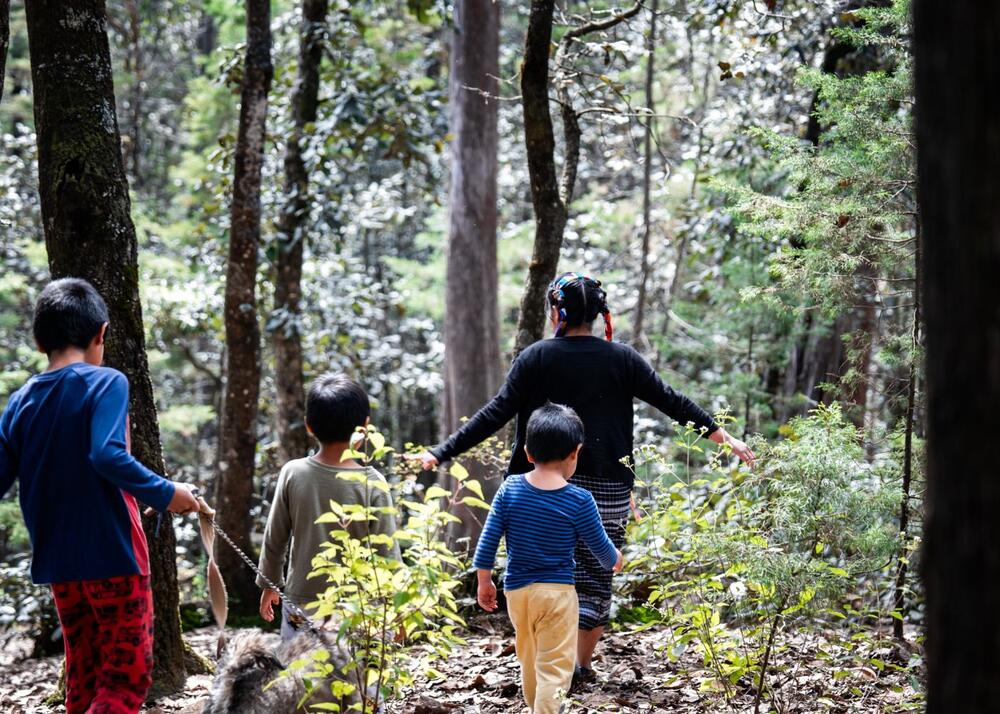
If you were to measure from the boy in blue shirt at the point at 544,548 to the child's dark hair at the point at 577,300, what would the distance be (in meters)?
0.80

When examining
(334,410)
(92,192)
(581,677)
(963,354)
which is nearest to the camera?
(963,354)

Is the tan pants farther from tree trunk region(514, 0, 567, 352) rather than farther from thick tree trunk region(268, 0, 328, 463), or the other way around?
thick tree trunk region(268, 0, 328, 463)

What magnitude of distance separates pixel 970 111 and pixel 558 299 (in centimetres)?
326

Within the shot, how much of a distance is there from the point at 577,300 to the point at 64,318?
2.42 meters

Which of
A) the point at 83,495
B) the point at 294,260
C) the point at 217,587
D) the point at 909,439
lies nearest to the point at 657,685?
the point at 909,439

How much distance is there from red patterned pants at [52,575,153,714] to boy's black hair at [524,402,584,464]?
64.9 inches

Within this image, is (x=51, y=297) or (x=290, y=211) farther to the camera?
(x=290, y=211)

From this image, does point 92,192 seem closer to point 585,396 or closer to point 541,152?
point 585,396

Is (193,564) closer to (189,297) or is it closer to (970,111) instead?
(189,297)

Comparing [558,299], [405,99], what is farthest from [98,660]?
[405,99]

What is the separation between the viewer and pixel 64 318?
3420mm

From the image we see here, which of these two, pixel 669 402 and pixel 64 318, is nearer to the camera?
pixel 64 318

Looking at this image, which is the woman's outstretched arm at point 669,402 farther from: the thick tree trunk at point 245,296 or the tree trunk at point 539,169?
the thick tree trunk at point 245,296

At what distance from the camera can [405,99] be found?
952 cm
